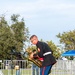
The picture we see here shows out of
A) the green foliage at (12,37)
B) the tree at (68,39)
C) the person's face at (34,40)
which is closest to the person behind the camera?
the person's face at (34,40)

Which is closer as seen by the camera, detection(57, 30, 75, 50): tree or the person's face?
the person's face

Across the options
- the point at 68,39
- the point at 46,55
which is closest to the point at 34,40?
the point at 46,55

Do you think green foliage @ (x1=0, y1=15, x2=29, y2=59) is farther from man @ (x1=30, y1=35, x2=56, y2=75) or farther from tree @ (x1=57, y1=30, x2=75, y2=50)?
man @ (x1=30, y1=35, x2=56, y2=75)

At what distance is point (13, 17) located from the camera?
54.1 m

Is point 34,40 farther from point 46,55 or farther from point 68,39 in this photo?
point 68,39

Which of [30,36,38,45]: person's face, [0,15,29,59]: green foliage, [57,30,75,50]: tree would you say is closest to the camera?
[30,36,38,45]: person's face

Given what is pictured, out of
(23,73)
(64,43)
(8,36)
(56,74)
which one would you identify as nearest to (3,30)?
(8,36)

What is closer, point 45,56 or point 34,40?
point 34,40

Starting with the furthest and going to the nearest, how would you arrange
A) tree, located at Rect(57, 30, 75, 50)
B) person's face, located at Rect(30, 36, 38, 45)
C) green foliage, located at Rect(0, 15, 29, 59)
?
1. tree, located at Rect(57, 30, 75, 50)
2. green foliage, located at Rect(0, 15, 29, 59)
3. person's face, located at Rect(30, 36, 38, 45)

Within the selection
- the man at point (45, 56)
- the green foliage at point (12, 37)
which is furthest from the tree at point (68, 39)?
→ the man at point (45, 56)

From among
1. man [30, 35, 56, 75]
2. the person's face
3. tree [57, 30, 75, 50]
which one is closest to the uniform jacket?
man [30, 35, 56, 75]

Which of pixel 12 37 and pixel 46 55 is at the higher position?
pixel 12 37

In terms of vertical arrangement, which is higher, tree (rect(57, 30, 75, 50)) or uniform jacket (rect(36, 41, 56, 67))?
tree (rect(57, 30, 75, 50))

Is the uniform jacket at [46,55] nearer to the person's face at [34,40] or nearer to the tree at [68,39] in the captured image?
the person's face at [34,40]
